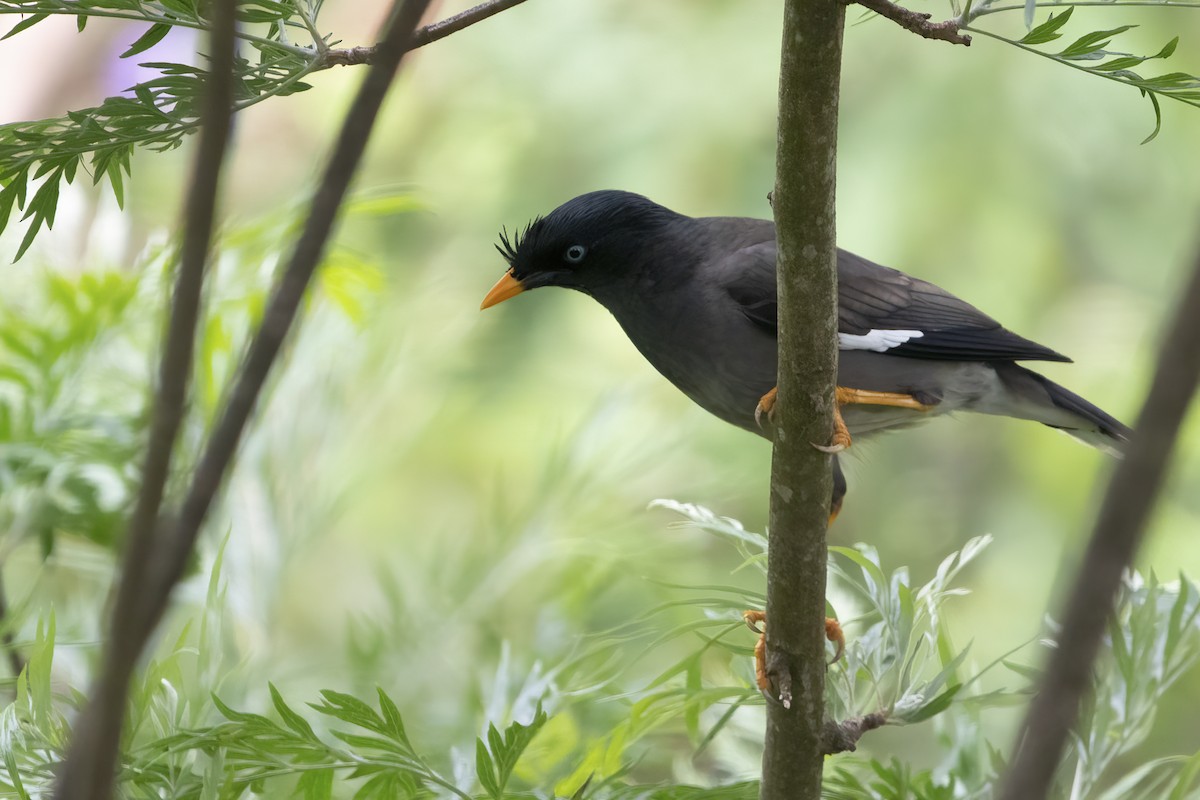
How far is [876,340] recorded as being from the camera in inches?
112

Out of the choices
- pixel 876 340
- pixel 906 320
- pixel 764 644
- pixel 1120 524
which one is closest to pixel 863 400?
pixel 876 340

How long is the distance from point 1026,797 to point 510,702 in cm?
170

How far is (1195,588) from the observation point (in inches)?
69.7

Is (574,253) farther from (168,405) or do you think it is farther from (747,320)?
(168,405)

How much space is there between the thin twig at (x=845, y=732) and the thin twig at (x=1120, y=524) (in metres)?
1.10

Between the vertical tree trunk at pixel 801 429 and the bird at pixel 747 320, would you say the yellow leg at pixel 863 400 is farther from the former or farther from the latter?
the vertical tree trunk at pixel 801 429

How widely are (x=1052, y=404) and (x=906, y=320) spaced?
49cm

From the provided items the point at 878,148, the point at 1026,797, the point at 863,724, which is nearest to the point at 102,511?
the point at 863,724

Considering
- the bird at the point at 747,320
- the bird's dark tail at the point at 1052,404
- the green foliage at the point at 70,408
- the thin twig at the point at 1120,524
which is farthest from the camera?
the bird's dark tail at the point at 1052,404

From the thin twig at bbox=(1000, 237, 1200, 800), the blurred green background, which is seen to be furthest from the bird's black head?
the thin twig at bbox=(1000, 237, 1200, 800)

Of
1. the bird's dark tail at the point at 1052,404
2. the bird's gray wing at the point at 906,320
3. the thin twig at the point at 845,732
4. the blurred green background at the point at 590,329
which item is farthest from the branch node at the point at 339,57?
the bird's dark tail at the point at 1052,404

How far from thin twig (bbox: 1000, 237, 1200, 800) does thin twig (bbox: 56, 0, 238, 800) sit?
1.49 feet

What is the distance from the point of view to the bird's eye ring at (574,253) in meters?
2.84

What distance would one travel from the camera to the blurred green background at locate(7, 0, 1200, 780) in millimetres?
2869
